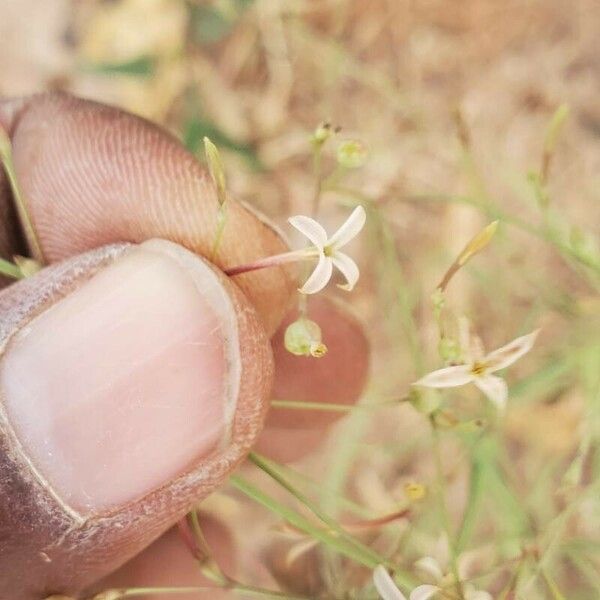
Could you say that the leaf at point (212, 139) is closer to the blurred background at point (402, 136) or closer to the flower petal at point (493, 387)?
the blurred background at point (402, 136)

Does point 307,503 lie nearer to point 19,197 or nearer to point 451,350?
point 451,350

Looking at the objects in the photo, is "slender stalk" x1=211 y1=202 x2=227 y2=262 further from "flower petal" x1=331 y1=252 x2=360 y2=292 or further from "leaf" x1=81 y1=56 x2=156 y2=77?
"leaf" x1=81 y1=56 x2=156 y2=77

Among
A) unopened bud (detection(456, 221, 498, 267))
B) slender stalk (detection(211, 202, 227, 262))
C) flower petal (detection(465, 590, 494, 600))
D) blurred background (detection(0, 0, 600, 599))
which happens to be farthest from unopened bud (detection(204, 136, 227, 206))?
blurred background (detection(0, 0, 600, 599))

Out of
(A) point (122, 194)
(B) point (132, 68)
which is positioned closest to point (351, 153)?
(A) point (122, 194)

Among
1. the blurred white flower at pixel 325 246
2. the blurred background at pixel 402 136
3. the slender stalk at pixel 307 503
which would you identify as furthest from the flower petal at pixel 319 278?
the blurred background at pixel 402 136

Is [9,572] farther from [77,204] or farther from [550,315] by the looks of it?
[550,315]

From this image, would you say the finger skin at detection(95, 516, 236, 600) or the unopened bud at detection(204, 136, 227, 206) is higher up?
the unopened bud at detection(204, 136, 227, 206)

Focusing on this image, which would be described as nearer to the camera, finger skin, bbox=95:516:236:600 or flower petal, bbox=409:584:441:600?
flower petal, bbox=409:584:441:600

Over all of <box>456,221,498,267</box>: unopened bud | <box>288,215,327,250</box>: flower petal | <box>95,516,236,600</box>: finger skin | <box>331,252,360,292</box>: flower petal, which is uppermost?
<box>288,215,327,250</box>: flower petal
